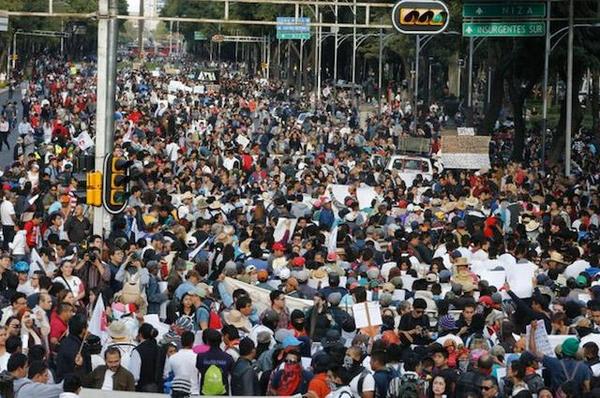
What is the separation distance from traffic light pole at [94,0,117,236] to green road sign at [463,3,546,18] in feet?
54.5

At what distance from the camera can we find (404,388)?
13250 millimetres

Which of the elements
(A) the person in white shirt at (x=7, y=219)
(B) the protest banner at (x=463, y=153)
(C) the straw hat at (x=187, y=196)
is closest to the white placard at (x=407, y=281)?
(A) the person in white shirt at (x=7, y=219)

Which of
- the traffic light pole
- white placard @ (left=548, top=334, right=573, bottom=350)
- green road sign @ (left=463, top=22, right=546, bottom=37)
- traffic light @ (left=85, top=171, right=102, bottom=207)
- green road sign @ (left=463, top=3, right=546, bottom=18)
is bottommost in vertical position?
white placard @ (left=548, top=334, right=573, bottom=350)

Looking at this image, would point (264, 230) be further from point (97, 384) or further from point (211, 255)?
point (97, 384)

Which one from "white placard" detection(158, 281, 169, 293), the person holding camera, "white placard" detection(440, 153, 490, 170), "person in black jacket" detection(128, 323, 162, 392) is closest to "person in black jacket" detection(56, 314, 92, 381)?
"person in black jacket" detection(128, 323, 162, 392)

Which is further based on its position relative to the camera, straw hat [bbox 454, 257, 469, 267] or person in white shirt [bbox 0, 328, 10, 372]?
straw hat [bbox 454, 257, 469, 267]

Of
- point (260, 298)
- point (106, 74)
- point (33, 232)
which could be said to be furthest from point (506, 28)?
point (260, 298)

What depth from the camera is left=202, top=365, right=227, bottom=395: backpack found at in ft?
44.8

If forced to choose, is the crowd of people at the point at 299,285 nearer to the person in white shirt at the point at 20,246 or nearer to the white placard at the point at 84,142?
the person in white shirt at the point at 20,246

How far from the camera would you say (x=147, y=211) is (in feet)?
83.1

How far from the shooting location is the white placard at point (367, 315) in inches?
629

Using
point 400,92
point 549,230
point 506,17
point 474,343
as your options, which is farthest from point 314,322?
point 400,92

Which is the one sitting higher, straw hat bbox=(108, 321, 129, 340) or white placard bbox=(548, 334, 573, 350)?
straw hat bbox=(108, 321, 129, 340)

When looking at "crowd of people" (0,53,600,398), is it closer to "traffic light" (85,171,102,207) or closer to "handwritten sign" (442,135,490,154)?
"traffic light" (85,171,102,207)
